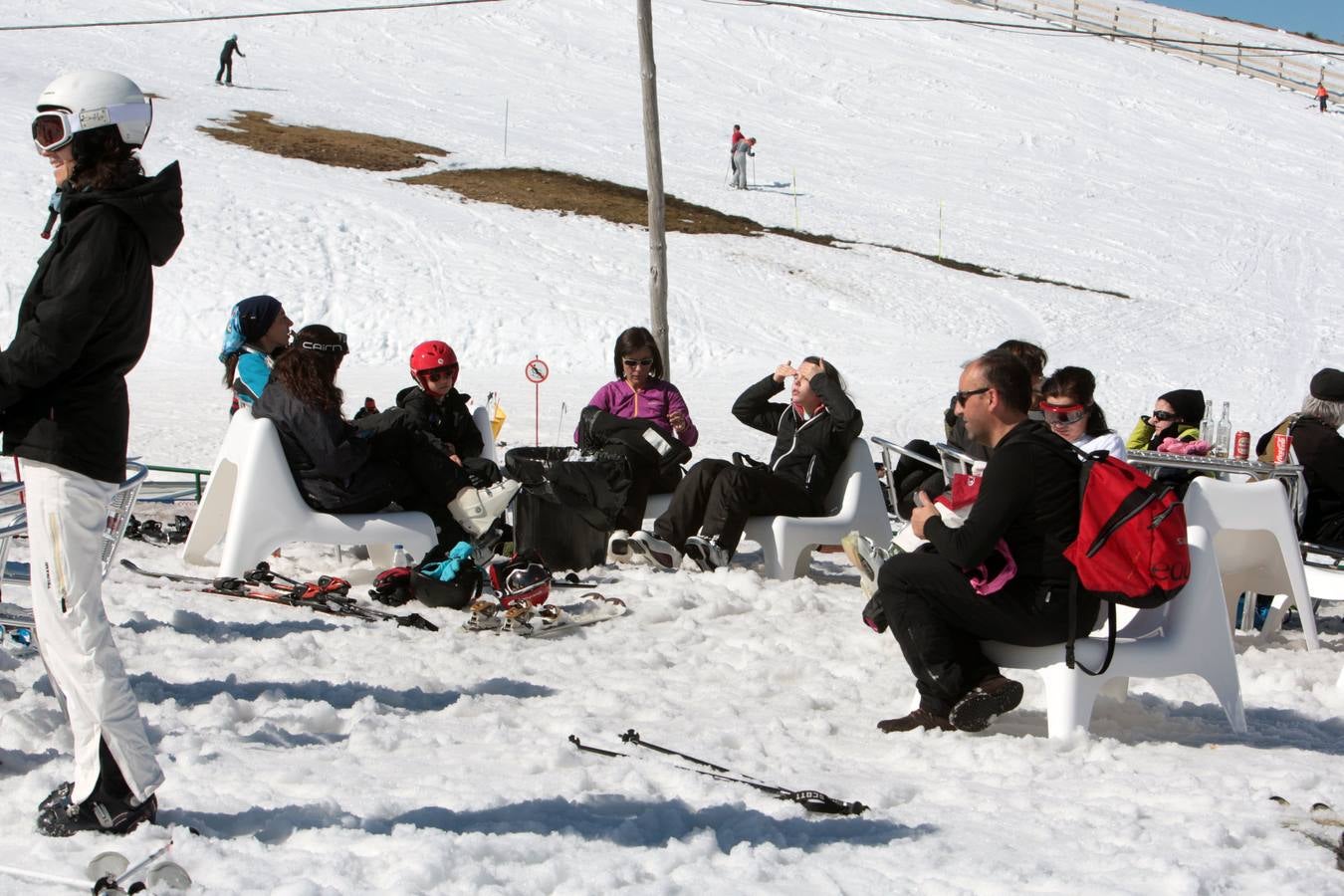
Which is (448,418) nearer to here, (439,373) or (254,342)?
(439,373)

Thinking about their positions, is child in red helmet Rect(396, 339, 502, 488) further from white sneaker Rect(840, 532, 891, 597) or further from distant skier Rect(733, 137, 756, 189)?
distant skier Rect(733, 137, 756, 189)

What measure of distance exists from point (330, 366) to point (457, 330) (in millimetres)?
13623

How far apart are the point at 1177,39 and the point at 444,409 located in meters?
51.7

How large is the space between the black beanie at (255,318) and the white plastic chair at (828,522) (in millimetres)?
2468

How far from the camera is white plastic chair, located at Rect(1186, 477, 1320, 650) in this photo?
5.71m

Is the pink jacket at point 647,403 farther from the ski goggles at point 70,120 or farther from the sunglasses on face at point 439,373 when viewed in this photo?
the ski goggles at point 70,120

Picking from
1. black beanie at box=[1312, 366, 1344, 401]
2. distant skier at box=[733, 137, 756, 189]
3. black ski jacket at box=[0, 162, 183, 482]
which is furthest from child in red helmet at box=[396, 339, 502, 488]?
distant skier at box=[733, 137, 756, 189]

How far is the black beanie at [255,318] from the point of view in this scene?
721cm

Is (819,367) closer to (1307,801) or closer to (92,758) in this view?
(1307,801)

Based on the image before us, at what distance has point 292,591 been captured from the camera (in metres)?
6.53

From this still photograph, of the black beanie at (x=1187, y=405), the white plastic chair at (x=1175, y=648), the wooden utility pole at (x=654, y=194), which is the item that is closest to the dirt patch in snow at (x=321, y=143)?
the wooden utility pole at (x=654, y=194)

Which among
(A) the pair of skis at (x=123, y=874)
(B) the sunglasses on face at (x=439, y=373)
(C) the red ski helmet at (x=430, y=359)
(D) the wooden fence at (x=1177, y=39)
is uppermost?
(D) the wooden fence at (x=1177, y=39)

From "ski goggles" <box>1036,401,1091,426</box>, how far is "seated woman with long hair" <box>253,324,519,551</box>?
9.26ft

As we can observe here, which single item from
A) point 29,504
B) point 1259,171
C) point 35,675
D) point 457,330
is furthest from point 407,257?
point 1259,171
